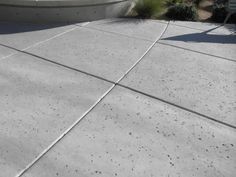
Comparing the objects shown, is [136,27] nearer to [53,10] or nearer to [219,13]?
[53,10]

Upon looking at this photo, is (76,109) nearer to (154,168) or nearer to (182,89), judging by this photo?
(154,168)

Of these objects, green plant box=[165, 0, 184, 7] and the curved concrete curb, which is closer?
the curved concrete curb

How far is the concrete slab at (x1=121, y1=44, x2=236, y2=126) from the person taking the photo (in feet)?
13.0

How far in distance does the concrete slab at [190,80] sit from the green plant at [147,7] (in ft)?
5.97

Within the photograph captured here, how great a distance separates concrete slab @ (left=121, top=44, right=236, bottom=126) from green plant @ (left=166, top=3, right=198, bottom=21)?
6.84 feet

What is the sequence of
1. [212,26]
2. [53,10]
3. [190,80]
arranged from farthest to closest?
1. [212,26]
2. [53,10]
3. [190,80]

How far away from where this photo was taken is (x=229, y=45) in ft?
19.2

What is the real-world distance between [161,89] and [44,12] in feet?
11.3

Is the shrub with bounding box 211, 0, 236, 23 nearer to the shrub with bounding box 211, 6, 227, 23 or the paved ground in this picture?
the shrub with bounding box 211, 6, 227, 23

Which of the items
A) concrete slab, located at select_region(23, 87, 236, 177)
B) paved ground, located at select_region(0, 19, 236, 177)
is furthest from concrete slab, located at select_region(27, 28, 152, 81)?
concrete slab, located at select_region(23, 87, 236, 177)

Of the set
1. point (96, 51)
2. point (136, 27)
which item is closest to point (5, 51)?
point (96, 51)

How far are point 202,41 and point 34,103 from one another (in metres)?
3.71

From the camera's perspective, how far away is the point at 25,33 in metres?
5.82

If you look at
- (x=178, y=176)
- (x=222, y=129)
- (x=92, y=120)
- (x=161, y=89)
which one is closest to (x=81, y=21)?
(x=161, y=89)
